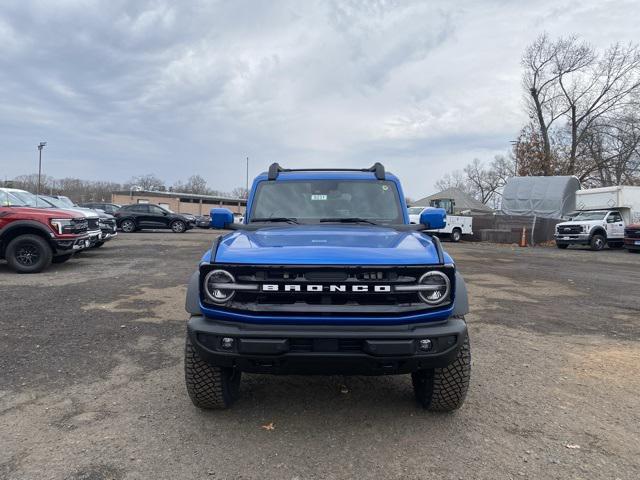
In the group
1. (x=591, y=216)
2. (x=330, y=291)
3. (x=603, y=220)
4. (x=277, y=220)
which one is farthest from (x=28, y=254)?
(x=591, y=216)

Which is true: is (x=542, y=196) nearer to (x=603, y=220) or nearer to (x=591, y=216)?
(x=591, y=216)

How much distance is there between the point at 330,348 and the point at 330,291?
1.14 ft

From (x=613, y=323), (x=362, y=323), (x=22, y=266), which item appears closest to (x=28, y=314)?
(x=22, y=266)

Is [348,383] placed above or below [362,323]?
below

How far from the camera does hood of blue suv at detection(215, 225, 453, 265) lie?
283cm

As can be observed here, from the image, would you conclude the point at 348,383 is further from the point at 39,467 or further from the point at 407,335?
the point at 39,467

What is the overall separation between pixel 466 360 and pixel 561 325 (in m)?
3.78

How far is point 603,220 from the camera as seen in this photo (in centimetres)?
2103

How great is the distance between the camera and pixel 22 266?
31.0ft

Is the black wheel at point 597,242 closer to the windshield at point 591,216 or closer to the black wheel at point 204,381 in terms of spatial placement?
the windshield at point 591,216

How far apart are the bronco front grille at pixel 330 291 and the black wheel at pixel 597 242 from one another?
21414 millimetres

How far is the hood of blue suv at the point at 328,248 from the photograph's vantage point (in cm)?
283

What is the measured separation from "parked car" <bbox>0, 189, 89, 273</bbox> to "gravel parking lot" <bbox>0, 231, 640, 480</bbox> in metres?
3.72

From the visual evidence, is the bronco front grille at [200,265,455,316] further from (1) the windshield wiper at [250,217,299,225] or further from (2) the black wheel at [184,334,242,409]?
(1) the windshield wiper at [250,217,299,225]
